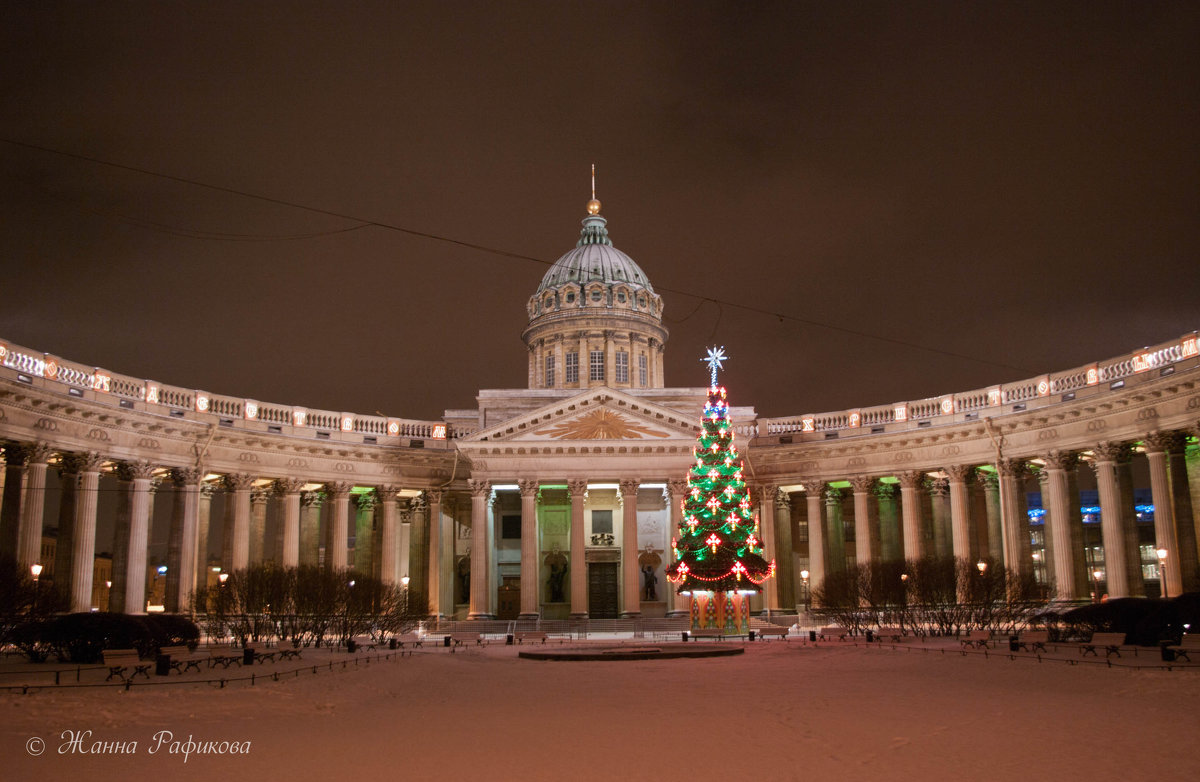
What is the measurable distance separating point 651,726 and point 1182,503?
34426mm

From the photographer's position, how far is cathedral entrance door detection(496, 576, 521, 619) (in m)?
60.3

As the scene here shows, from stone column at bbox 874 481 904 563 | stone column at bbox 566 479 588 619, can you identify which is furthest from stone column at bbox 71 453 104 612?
stone column at bbox 874 481 904 563

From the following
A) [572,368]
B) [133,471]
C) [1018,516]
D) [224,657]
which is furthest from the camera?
[572,368]

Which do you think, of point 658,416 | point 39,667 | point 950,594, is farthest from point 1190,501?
point 39,667

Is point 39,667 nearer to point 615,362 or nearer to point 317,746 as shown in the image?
point 317,746

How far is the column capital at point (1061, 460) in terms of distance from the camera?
46531 mm

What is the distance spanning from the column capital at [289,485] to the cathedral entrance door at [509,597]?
14021 mm

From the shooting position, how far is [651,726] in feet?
52.3

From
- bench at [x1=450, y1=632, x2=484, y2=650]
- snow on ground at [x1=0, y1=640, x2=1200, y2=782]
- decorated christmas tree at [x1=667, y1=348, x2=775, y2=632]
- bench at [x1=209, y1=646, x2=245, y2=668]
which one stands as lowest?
bench at [x1=450, y1=632, x2=484, y2=650]

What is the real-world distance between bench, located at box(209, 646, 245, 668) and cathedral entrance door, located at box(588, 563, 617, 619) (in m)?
27.5

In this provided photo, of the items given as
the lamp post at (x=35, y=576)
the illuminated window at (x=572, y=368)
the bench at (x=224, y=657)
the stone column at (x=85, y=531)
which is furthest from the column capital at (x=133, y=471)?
the illuminated window at (x=572, y=368)

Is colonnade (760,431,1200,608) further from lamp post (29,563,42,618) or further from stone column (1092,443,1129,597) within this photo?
lamp post (29,563,42,618)

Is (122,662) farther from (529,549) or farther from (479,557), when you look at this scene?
(529,549)

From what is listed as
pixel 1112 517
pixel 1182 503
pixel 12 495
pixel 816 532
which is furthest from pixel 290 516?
pixel 1182 503
